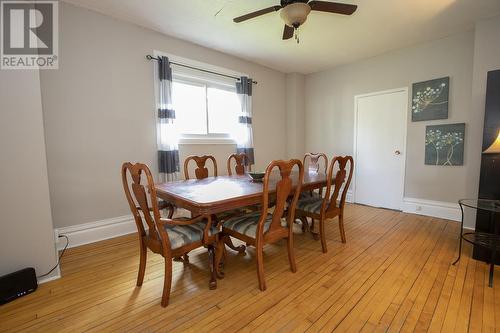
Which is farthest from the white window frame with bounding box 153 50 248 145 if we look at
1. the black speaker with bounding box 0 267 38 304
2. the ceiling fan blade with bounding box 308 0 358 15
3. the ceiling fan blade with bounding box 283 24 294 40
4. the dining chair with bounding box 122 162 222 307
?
the black speaker with bounding box 0 267 38 304

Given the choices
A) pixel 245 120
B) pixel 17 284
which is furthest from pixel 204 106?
pixel 17 284

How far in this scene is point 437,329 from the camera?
1347 millimetres

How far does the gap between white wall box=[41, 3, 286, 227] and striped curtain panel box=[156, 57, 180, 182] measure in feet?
0.34

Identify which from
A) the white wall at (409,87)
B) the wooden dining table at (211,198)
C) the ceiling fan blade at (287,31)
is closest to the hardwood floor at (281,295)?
the wooden dining table at (211,198)

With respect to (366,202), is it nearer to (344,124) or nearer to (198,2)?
(344,124)

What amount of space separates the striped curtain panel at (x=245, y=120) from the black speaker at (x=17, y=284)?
114 inches

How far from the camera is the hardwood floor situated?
4.60 feet

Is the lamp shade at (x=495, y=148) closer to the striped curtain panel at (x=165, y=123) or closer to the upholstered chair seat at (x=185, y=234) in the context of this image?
the upholstered chair seat at (x=185, y=234)

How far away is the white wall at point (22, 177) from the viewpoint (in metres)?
1.66

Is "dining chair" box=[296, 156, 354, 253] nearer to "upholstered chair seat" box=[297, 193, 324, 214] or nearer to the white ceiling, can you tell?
"upholstered chair seat" box=[297, 193, 324, 214]

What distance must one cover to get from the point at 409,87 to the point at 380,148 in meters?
1.01

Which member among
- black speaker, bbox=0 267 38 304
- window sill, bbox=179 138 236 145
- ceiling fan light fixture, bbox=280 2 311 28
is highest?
ceiling fan light fixture, bbox=280 2 311 28

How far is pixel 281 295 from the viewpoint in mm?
1658

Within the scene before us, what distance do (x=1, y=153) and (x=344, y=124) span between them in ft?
14.8
